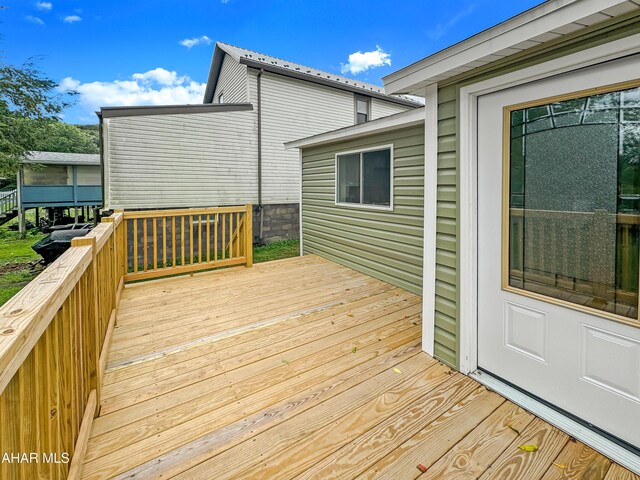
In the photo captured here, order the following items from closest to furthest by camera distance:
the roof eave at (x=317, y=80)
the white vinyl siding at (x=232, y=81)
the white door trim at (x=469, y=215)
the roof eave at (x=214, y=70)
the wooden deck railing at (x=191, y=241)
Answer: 1. the white door trim at (x=469, y=215)
2. the wooden deck railing at (x=191, y=241)
3. the roof eave at (x=317, y=80)
4. the white vinyl siding at (x=232, y=81)
5. the roof eave at (x=214, y=70)

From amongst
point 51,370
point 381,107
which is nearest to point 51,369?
point 51,370

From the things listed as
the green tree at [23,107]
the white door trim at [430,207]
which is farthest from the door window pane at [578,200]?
the green tree at [23,107]

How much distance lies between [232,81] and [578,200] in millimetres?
11465

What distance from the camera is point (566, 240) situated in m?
1.94

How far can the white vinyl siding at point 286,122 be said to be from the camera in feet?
33.9

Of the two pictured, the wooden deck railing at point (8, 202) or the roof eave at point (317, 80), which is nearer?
the roof eave at point (317, 80)

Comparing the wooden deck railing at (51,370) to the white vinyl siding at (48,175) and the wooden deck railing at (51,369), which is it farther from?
the white vinyl siding at (48,175)

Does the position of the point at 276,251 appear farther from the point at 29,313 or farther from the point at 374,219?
the point at 29,313

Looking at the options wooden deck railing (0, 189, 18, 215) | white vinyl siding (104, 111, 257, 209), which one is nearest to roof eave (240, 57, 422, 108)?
white vinyl siding (104, 111, 257, 209)

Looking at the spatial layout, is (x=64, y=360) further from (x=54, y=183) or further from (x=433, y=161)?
(x=54, y=183)

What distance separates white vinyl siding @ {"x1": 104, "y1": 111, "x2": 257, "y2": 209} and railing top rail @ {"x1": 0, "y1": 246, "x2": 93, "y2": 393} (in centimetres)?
797

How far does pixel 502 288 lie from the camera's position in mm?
2264

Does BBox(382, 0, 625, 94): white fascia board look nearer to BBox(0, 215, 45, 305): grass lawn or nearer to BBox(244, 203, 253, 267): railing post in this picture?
BBox(244, 203, 253, 267): railing post

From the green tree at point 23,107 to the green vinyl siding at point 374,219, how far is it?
10791 millimetres
